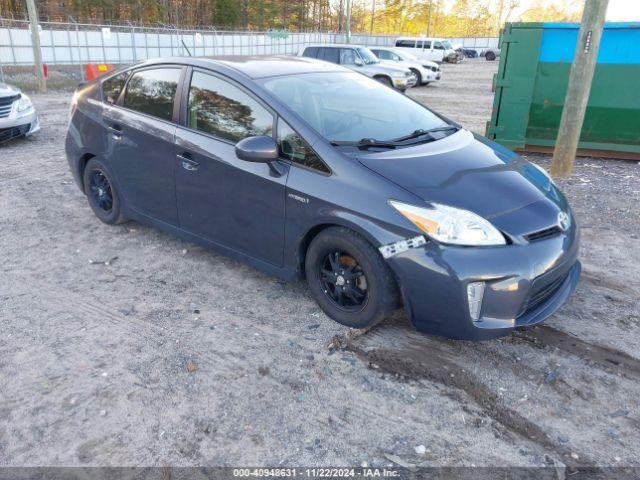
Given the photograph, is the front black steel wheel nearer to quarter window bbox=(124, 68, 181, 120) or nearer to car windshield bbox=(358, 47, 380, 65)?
quarter window bbox=(124, 68, 181, 120)

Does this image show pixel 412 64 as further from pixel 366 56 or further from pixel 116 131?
pixel 116 131

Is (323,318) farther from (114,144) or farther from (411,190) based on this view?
(114,144)

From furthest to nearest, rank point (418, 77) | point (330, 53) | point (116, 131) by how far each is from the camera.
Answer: point (418, 77)
point (330, 53)
point (116, 131)

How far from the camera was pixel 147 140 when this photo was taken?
429 centimetres

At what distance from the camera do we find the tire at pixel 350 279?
3121mm

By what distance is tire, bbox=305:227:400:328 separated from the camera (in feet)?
10.2

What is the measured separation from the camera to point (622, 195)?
631cm

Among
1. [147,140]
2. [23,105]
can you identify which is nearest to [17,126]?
[23,105]

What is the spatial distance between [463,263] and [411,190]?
1.75 ft

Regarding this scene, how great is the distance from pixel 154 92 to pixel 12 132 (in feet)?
17.4

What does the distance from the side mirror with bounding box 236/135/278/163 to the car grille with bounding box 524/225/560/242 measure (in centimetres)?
163

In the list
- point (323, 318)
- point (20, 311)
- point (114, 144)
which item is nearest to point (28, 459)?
point (20, 311)

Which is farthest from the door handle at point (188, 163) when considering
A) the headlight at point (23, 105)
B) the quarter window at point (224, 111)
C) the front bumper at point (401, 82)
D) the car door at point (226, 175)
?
the front bumper at point (401, 82)

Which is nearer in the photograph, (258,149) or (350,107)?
(258,149)
